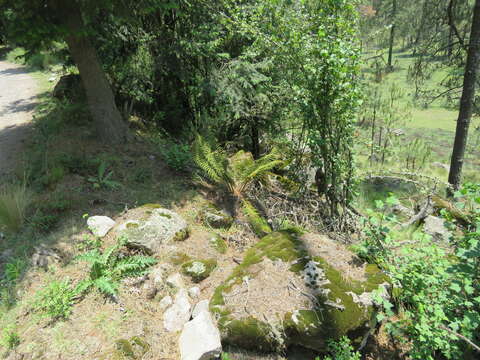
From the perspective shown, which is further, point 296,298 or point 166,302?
point 166,302

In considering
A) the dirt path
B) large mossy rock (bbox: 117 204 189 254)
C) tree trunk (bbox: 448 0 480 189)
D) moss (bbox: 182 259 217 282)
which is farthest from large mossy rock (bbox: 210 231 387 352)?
the dirt path

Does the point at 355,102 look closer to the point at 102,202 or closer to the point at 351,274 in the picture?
the point at 351,274

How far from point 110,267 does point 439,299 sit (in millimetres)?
3134

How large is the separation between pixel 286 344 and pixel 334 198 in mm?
2874

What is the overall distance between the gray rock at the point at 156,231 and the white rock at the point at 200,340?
110 centimetres

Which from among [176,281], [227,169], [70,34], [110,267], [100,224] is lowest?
[176,281]

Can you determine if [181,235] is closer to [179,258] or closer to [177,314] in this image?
[179,258]

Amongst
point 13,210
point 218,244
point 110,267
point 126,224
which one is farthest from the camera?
point 218,244

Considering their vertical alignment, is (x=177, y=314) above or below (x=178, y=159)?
below

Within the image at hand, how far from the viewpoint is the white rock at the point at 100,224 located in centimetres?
331

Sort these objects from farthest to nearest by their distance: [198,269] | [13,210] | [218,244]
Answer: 1. [218,244]
2. [13,210]
3. [198,269]

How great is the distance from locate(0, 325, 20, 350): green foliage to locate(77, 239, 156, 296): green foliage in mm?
526

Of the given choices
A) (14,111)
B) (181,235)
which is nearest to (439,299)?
(181,235)

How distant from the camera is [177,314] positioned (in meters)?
2.68
